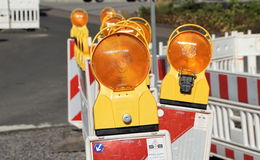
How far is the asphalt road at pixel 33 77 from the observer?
10531mm

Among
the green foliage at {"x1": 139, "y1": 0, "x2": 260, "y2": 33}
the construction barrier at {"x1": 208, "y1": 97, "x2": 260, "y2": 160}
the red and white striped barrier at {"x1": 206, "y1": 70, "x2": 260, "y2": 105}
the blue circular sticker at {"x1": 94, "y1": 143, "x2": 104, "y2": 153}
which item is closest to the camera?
the blue circular sticker at {"x1": 94, "y1": 143, "x2": 104, "y2": 153}

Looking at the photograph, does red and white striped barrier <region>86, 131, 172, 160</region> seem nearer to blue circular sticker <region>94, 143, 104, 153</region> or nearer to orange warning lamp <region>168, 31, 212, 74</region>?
blue circular sticker <region>94, 143, 104, 153</region>

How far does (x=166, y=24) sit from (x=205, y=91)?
22.2 meters

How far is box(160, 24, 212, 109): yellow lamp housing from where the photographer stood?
214 inches

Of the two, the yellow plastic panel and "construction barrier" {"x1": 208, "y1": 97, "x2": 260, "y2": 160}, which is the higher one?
the yellow plastic panel

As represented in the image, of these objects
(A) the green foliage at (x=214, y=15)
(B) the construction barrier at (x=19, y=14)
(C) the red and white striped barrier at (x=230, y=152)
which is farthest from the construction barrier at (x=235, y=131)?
(B) the construction barrier at (x=19, y=14)

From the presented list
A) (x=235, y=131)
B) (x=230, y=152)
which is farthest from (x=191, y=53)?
(x=230, y=152)

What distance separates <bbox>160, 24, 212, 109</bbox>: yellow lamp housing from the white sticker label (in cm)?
105

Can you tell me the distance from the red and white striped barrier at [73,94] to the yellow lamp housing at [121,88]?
337 cm

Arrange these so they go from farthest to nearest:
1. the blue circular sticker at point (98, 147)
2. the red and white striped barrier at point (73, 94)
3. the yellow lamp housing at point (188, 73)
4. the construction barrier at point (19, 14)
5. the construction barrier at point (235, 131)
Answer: the construction barrier at point (19, 14)
the red and white striped barrier at point (73, 94)
the construction barrier at point (235, 131)
the yellow lamp housing at point (188, 73)
the blue circular sticker at point (98, 147)

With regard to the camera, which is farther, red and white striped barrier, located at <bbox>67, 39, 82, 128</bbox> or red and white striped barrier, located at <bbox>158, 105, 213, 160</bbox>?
red and white striped barrier, located at <bbox>67, 39, 82, 128</bbox>

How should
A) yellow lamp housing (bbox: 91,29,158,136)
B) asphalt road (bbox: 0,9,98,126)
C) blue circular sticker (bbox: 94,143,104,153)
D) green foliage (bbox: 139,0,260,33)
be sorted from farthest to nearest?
green foliage (bbox: 139,0,260,33)
asphalt road (bbox: 0,9,98,126)
yellow lamp housing (bbox: 91,29,158,136)
blue circular sticker (bbox: 94,143,104,153)

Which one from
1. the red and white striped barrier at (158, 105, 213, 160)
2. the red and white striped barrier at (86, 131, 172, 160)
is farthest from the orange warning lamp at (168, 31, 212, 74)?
the red and white striped barrier at (86, 131, 172, 160)

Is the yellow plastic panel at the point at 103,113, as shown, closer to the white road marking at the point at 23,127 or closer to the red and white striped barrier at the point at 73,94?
the red and white striped barrier at the point at 73,94
